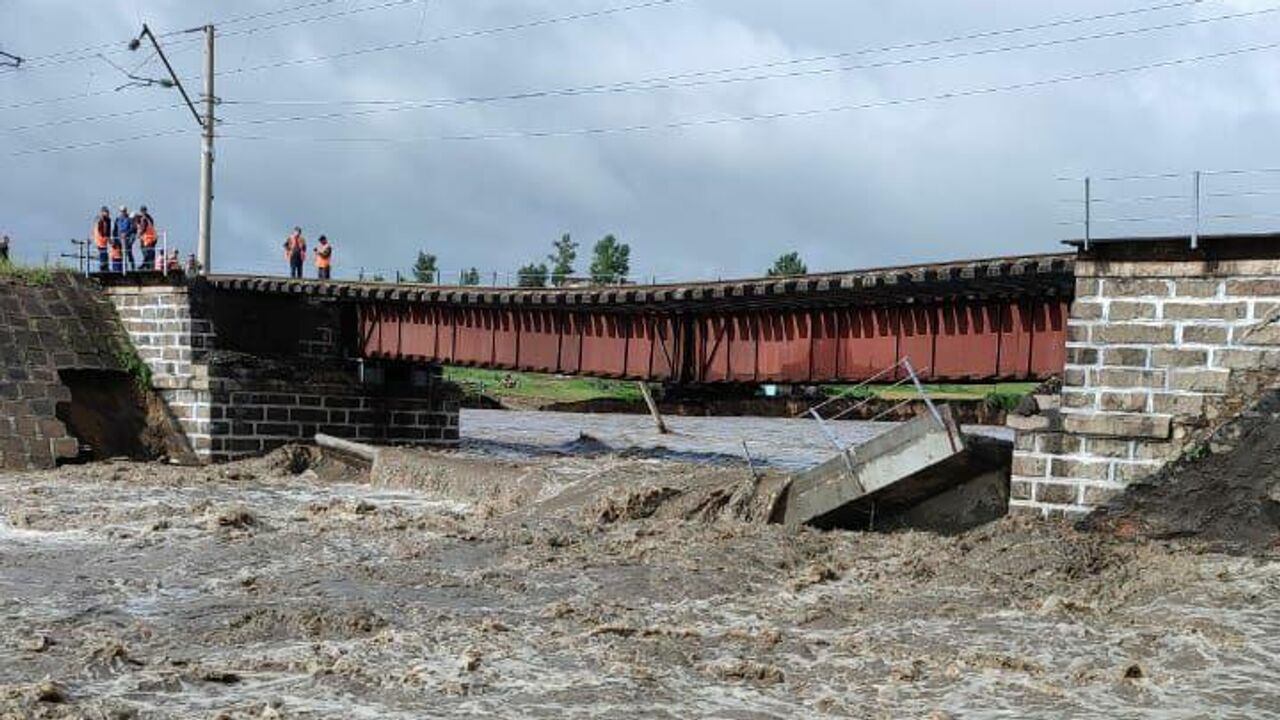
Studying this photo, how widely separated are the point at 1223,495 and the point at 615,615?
680 cm

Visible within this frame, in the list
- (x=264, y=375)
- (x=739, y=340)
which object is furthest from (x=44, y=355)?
(x=739, y=340)

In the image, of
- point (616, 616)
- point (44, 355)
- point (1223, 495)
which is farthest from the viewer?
point (44, 355)

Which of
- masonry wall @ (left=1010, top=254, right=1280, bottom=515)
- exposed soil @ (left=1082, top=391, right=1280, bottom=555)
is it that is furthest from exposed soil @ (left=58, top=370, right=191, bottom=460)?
exposed soil @ (left=1082, top=391, right=1280, bottom=555)

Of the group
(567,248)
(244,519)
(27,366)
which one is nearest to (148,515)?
(244,519)

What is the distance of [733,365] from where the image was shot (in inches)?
972

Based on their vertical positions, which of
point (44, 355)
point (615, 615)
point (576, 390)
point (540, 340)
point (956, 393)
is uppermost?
point (540, 340)

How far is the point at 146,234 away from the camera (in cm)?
3250

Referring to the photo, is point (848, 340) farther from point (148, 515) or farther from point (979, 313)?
point (148, 515)

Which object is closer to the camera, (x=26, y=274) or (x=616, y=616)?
(x=616, y=616)

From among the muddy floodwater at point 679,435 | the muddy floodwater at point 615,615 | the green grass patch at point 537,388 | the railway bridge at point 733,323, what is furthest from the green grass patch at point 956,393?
the muddy floodwater at point 615,615

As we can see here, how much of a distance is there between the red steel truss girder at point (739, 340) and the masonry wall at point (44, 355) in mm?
5870

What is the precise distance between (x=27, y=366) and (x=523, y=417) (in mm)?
25268

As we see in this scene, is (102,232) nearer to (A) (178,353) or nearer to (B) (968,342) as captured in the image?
(A) (178,353)

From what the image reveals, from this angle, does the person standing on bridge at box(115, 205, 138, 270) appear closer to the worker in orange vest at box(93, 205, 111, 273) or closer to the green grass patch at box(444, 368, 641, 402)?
the worker in orange vest at box(93, 205, 111, 273)
